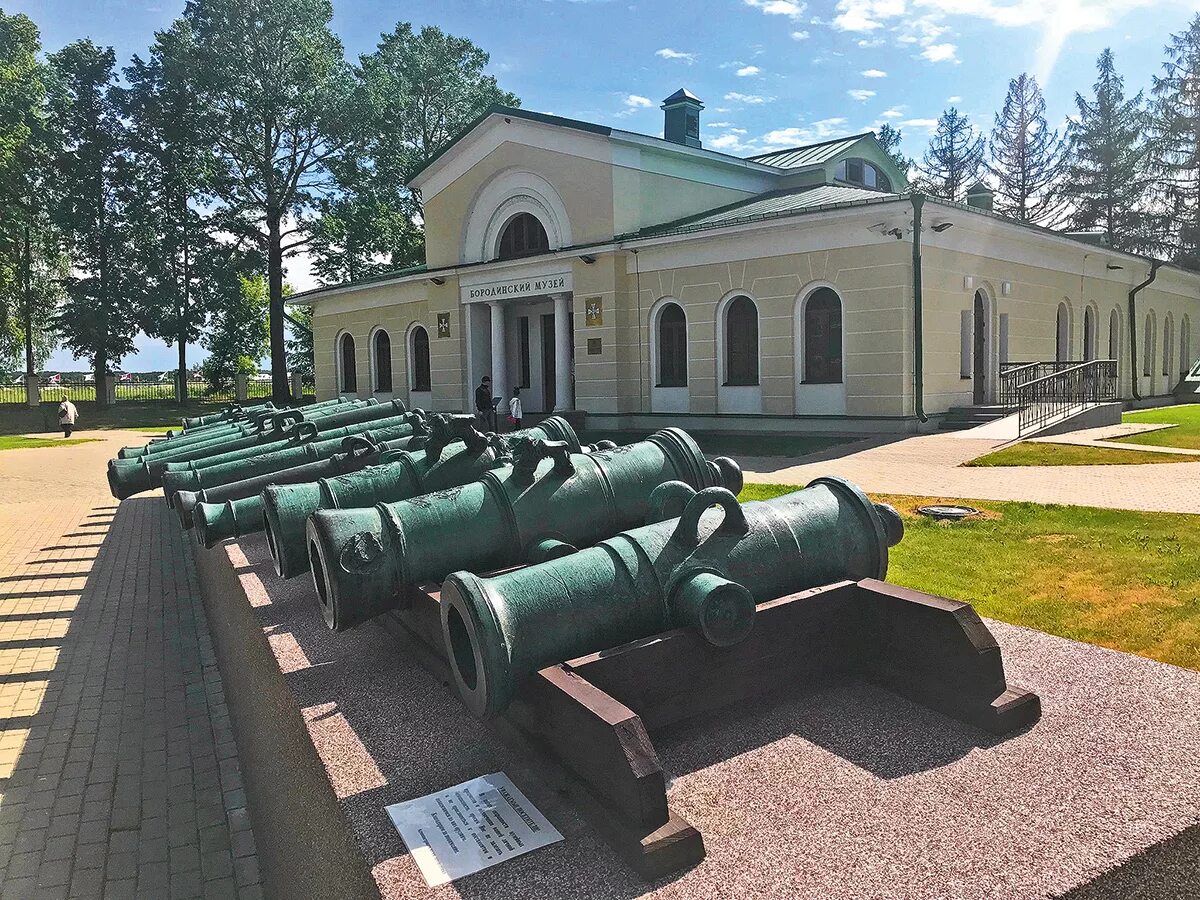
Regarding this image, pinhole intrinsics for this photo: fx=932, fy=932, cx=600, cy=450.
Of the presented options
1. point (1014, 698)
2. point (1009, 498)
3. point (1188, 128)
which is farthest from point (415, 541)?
point (1188, 128)

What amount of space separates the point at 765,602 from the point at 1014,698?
904 mm

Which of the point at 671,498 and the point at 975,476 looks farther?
the point at 975,476

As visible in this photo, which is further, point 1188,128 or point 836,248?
point 1188,128

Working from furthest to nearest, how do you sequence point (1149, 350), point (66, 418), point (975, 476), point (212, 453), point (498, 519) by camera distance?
point (66, 418) < point (1149, 350) < point (975, 476) < point (212, 453) < point (498, 519)

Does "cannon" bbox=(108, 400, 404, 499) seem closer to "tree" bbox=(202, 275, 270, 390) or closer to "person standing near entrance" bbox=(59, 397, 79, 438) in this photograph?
"person standing near entrance" bbox=(59, 397, 79, 438)

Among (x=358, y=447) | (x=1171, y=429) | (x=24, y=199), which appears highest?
(x=24, y=199)

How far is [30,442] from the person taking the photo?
27438 mm

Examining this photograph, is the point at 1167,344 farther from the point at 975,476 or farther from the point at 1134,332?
the point at 975,476

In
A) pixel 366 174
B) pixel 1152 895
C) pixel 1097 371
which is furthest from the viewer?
pixel 366 174

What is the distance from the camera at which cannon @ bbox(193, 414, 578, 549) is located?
4.93 m

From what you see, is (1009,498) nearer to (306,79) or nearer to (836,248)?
(836,248)

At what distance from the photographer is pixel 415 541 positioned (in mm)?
3979

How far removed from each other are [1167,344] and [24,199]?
150ft

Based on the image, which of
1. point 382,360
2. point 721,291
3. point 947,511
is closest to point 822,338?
point 721,291
